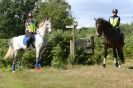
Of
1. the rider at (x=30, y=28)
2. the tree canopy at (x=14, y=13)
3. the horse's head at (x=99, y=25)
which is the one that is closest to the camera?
the horse's head at (x=99, y=25)

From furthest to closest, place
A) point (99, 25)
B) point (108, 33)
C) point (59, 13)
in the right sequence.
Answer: point (59, 13), point (108, 33), point (99, 25)

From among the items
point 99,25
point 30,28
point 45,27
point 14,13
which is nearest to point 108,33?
point 99,25

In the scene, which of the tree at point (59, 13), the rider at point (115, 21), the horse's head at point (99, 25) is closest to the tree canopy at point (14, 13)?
the tree at point (59, 13)

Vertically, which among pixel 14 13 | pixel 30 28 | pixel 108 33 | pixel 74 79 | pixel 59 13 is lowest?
pixel 74 79

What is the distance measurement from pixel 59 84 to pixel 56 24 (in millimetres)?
44407

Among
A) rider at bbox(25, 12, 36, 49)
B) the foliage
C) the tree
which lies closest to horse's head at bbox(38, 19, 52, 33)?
rider at bbox(25, 12, 36, 49)

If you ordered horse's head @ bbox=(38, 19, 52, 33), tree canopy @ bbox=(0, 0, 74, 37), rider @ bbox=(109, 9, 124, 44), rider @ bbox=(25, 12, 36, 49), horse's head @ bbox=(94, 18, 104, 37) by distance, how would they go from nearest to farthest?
horse's head @ bbox=(94, 18, 104, 37), rider @ bbox=(109, 9, 124, 44), rider @ bbox=(25, 12, 36, 49), horse's head @ bbox=(38, 19, 52, 33), tree canopy @ bbox=(0, 0, 74, 37)

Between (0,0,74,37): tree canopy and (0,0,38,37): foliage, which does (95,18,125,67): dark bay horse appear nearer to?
(0,0,74,37): tree canopy

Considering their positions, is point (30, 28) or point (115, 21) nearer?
point (115, 21)

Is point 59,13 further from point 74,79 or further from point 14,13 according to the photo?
point 74,79

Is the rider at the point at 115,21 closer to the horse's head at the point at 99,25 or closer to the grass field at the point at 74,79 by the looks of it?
the horse's head at the point at 99,25

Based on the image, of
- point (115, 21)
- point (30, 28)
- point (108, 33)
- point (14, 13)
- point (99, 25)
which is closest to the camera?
point (99, 25)

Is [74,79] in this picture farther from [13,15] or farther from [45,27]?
[13,15]

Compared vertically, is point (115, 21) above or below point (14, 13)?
below
